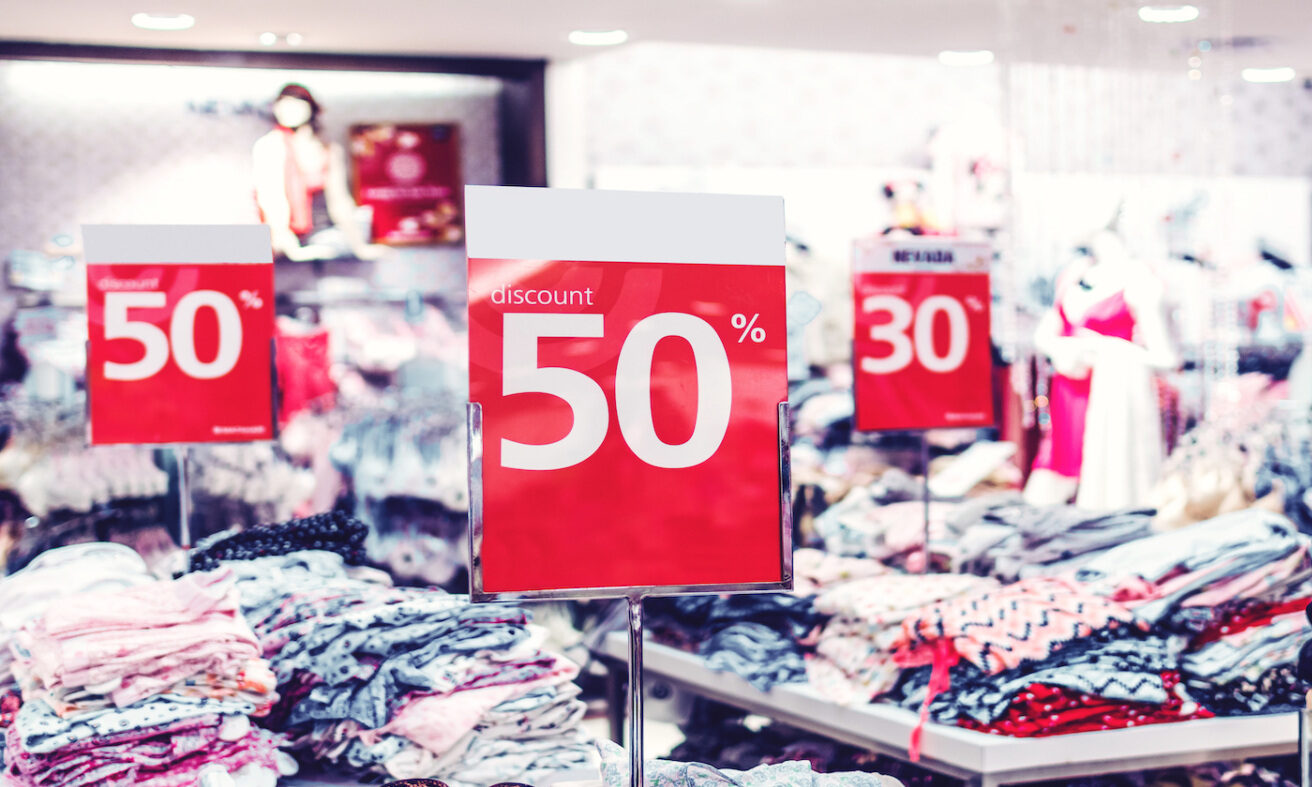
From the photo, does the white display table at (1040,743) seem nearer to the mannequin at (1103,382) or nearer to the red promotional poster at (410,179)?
the mannequin at (1103,382)

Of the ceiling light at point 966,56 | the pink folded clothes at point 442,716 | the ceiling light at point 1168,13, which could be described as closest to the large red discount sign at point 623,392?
the pink folded clothes at point 442,716

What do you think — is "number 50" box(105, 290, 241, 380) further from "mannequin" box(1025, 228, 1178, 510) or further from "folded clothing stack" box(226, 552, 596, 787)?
"mannequin" box(1025, 228, 1178, 510)

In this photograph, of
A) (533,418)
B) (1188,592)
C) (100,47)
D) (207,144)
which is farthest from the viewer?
(207,144)

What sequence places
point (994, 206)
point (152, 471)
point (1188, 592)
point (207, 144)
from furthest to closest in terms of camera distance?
point (994, 206), point (207, 144), point (152, 471), point (1188, 592)

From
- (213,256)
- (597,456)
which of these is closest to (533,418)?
(597,456)

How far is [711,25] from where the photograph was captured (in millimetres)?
5141

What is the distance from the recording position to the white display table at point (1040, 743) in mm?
1990

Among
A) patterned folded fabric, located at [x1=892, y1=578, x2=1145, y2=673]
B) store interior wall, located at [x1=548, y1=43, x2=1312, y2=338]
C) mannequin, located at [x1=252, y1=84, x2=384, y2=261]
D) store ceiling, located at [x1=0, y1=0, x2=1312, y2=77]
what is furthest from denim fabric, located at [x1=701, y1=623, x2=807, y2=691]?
mannequin, located at [x1=252, y1=84, x2=384, y2=261]

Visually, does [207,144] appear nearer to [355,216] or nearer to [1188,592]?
[355,216]

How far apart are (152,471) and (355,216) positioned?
2236 mm

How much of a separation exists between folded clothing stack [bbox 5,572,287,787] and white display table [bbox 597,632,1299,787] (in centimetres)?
101

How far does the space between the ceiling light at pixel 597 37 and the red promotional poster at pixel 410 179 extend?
3.28 feet

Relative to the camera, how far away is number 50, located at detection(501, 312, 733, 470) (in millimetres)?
1355

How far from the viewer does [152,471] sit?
4012 mm
